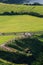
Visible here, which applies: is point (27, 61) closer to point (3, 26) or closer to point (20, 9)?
point (3, 26)

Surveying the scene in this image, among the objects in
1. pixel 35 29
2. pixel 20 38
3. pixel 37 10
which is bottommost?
pixel 20 38

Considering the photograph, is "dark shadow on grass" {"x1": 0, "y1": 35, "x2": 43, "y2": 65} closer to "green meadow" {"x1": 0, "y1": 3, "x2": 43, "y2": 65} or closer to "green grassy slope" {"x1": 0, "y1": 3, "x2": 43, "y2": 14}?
"green meadow" {"x1": 0, "y1": 3, "x2": 43, "y2": 65}

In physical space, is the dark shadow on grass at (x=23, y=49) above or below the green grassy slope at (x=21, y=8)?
below

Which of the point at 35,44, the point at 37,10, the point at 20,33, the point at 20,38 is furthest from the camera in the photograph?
the point at 37,10

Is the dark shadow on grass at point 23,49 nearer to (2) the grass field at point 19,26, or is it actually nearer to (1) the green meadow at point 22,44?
(1) the green meadow at point 22,44

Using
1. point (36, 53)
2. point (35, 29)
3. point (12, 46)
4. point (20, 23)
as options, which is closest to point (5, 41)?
point (12, 46)

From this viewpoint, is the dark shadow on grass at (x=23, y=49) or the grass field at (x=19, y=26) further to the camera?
the grass field at (x=19, y=26)

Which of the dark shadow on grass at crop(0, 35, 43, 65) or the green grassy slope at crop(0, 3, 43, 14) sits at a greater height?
the green grassy slope at crop(0, 3, 43, 14)

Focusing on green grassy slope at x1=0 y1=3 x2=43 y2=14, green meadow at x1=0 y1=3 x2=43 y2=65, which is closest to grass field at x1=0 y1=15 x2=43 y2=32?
green meadow at x1=0 y1=3 x2=43 y2=65

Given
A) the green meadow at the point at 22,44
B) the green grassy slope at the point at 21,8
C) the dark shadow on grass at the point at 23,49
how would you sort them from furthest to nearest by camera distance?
the green grassy slope at the point at 21,8, the dark shadow on grass at the point at 23,49, the green meadow at the point at 22,44

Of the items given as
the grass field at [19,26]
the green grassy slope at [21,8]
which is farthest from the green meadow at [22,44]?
the green grassy slope at [21,8]

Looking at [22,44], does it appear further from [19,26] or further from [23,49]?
[19,26]
